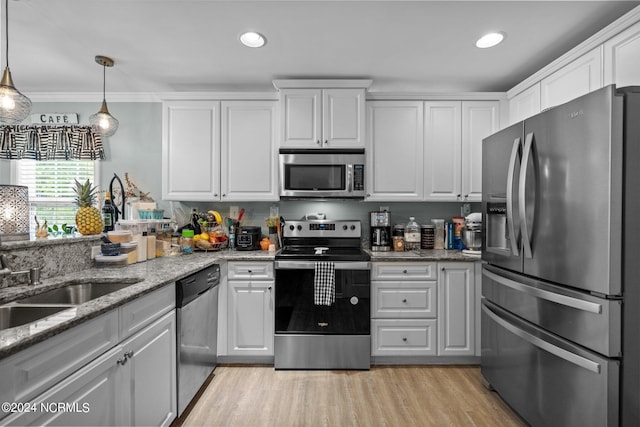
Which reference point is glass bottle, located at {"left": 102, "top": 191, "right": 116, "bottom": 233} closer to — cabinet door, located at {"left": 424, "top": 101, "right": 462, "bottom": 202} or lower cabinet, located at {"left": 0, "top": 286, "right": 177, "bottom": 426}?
lower cabinet, located at {"left": 0, "top": 286, "right": 177, "bottom": 426}

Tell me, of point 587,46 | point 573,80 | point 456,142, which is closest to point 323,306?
point 456,142

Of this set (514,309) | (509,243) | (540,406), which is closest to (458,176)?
(509,243)

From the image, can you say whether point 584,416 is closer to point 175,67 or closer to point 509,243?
point 509,243

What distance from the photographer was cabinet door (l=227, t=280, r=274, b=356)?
8.57 feet

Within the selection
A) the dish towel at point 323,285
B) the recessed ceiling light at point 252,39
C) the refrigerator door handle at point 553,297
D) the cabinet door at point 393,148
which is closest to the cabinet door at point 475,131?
the cabinet door at point 393,148

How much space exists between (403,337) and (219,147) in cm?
230

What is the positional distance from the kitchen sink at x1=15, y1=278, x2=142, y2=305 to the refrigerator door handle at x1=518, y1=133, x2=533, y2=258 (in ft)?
6.72

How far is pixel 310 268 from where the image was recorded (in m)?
2.54

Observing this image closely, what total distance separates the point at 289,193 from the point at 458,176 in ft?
5.14

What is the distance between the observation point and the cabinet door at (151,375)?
141 cm

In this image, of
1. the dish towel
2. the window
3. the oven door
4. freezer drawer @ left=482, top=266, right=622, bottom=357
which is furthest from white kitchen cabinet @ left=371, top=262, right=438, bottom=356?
the window

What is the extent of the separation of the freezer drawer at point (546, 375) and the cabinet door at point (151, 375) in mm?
1952

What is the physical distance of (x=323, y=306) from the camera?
2.54 m

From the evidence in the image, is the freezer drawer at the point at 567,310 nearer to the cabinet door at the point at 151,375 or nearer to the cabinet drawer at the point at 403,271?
the cabinet drawer at the point at 403,271
